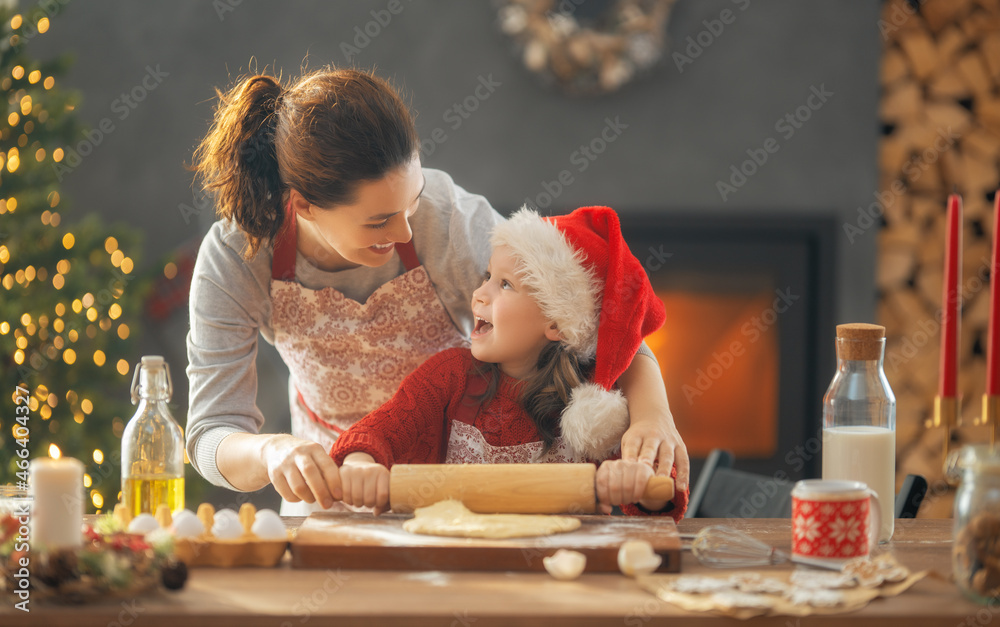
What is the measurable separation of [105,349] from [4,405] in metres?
0.29

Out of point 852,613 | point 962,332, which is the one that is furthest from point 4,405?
point 962,332

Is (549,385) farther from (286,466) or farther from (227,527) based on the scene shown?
(227,527)

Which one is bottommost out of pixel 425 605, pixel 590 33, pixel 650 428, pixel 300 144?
pixel 425 605

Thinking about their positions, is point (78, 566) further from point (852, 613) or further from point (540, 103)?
point (540, 103)

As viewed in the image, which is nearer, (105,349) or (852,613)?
(852,613)

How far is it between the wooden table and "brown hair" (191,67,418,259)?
602 millimetres

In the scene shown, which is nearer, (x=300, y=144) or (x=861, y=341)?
(x=861, y=341)

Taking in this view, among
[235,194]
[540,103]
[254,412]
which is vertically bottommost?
[254,412]

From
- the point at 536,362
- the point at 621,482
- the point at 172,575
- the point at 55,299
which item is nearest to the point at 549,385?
the point at 536,362

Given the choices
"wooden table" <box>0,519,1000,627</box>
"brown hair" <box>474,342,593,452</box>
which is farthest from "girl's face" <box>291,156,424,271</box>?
"wooden table" <box>0,519,1000,627</box>

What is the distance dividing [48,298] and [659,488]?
1848 mm

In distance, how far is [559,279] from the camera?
4.25ft

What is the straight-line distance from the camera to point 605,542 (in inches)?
36.0

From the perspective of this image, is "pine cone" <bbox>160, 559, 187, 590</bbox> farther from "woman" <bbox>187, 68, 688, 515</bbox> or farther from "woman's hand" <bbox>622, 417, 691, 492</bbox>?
"woman's hand" <bbox>622, 417, 691, 492</bbox>
